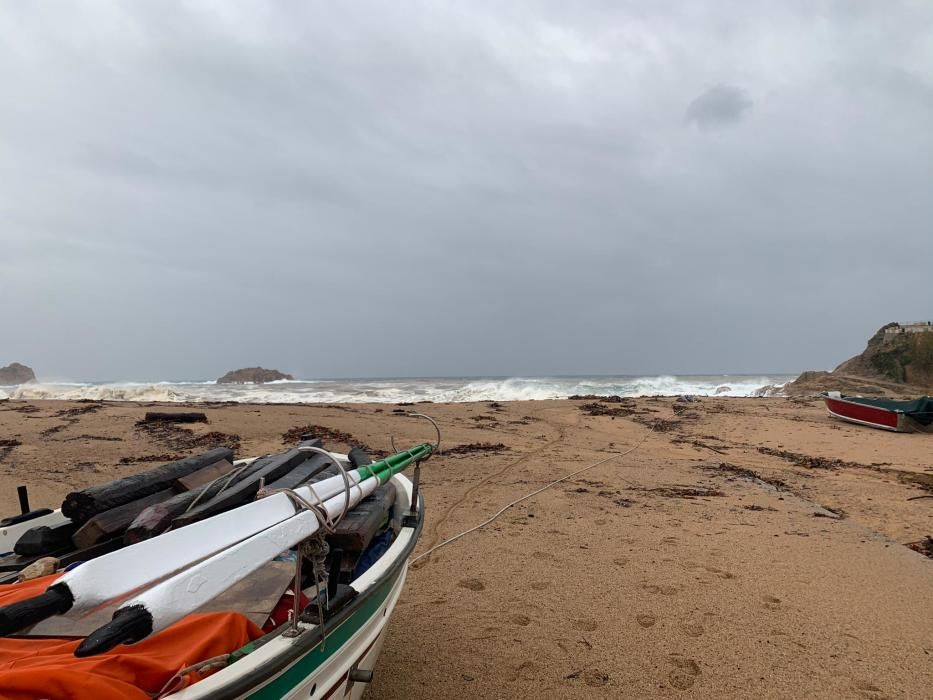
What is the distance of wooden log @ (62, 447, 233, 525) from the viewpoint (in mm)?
3020

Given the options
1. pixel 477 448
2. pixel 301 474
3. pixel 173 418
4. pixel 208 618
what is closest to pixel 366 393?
pixel 173 418

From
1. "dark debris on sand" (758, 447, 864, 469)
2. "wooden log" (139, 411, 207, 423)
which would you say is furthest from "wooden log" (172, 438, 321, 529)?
"dark debris on sand" (758, 447, 864, 469)

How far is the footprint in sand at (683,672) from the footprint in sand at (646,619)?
→ 0.43m

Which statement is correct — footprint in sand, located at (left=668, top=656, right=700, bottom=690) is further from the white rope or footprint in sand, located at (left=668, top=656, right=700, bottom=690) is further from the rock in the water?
the rock in the water

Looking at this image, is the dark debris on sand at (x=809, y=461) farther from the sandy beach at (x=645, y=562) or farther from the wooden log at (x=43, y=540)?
the wooden log at (x=43, y=540)

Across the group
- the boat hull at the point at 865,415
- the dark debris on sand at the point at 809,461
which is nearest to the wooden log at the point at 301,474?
the dark debris on sand at the point at 809,461

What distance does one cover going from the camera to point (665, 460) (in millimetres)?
10859

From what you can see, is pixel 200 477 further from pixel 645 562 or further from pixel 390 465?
pixel 645 562

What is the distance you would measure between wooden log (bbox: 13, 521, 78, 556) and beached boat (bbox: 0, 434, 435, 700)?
722mm

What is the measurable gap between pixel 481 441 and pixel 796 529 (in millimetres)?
7146

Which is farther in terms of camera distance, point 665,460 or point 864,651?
point 665,460

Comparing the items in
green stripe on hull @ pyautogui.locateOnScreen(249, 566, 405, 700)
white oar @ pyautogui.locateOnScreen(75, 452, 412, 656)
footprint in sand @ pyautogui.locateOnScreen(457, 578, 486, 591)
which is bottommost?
footprint in sand @ pyautogui.locateOnScreen(457, 578, 486, 591)

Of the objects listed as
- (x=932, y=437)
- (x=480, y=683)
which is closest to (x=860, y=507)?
(x=480, y=683)

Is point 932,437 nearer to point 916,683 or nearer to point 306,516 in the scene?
point 916,683
